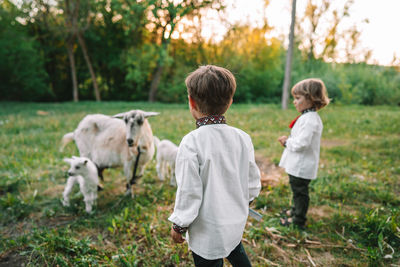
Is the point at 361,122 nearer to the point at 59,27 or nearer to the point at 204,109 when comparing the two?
the point at 204,109

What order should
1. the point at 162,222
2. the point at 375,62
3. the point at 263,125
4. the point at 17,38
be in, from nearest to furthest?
the point at 162,222, the point at 263,125, the point at 17,38, the point at 375,62

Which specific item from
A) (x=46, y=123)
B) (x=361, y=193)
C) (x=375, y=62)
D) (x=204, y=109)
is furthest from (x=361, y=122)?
(x=375, y=62)

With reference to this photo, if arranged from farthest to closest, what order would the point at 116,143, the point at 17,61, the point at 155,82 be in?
the point at 155,82, the point at 17,61, the point at 116,143

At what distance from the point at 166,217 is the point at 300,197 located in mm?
2018

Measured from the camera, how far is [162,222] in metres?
3.81

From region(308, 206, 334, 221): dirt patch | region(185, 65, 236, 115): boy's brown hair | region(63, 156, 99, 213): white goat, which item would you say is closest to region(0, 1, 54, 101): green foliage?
region(63, 156, 99, 213): white goat

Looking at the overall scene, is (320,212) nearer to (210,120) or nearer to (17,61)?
(210,120)

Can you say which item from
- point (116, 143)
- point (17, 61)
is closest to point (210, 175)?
point (116, 143)

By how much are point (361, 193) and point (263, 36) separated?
1984 centimetres

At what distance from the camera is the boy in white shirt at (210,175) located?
1813mm

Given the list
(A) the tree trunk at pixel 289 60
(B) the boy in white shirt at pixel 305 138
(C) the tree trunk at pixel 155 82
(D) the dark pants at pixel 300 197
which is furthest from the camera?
(C) the tree trunk at pixel 155 82

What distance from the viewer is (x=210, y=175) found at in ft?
6.03

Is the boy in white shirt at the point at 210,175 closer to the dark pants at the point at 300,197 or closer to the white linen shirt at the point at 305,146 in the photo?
the white linen shirt at the point at 305,146

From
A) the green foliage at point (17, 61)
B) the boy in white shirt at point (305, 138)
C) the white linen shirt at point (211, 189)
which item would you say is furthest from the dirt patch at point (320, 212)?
the green foliage at point (17, 61)
